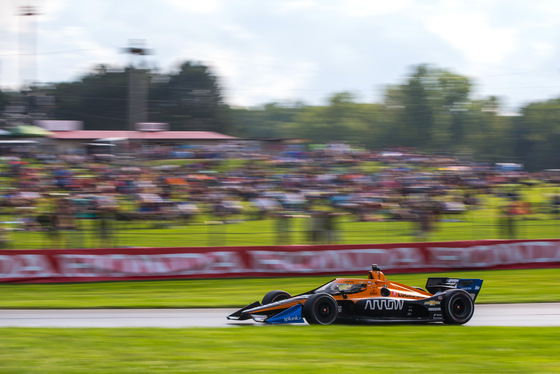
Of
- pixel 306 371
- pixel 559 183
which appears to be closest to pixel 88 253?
pixel 306 371

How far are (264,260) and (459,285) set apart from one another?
6.51 m

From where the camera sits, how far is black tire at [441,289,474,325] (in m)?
10.2

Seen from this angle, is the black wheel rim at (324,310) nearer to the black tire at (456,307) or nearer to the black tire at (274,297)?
the black tire at (274,297)

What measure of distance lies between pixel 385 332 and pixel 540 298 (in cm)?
568

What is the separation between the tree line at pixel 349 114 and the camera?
152ft

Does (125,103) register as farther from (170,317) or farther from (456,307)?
(456,307)

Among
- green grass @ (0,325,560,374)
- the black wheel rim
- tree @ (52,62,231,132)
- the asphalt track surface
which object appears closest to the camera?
green grass @ (0,325,560,374)

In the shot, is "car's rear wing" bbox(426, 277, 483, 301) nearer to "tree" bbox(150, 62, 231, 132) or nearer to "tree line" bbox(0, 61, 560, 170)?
"tree line" bbox(0, 61, 560, 170)

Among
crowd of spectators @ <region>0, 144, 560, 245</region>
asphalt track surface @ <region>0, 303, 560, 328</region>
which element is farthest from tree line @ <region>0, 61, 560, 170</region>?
asphalt track surface @ <region>0, 303, 560, 328</region>

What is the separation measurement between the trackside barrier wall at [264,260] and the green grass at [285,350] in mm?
5739

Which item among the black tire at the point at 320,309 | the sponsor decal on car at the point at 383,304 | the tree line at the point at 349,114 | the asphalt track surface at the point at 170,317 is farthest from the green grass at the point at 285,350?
the tree line at the point at 349,114

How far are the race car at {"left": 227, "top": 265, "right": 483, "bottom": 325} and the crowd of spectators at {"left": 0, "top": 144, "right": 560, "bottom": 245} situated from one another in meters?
7.14

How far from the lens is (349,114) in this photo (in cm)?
6562

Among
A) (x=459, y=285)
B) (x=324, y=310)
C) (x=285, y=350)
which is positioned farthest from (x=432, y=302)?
(x=285, y=350)
